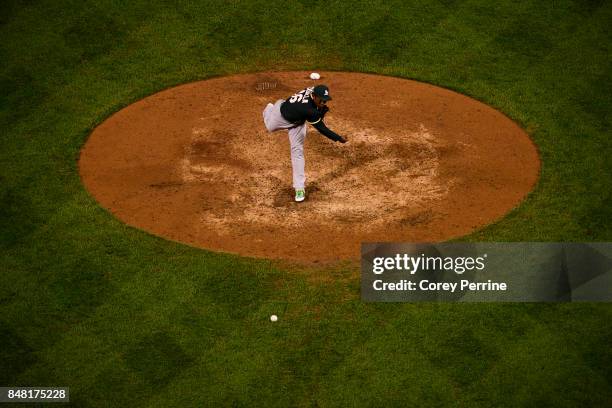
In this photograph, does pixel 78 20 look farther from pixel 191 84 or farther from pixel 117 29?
pixel 191 84

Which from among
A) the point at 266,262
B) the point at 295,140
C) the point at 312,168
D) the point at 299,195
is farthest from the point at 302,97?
the point at 266,262

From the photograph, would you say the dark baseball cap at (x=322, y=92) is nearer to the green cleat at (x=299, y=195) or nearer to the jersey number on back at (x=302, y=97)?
the jersey number on back at (x=302, y=97)

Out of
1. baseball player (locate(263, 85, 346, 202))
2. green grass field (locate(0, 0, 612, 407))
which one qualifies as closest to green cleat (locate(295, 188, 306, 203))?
baseball player (locate(263, 85, 346, 202))

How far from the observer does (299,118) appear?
10656 mm

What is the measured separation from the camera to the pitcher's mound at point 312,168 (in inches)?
414

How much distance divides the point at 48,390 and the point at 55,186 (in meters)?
3.98

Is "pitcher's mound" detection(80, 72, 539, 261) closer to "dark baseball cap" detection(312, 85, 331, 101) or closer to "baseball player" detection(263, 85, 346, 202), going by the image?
"baseball player" detection(263, 85, 346, 202)

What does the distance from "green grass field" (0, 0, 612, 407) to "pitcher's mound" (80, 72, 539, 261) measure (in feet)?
1.05

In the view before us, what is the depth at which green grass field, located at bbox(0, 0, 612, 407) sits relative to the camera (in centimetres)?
827

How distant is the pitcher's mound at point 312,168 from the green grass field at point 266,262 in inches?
12.6

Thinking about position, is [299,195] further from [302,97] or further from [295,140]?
[302,97]

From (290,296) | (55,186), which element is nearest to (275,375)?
(290,296)

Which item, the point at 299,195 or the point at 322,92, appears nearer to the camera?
the point at 322,92

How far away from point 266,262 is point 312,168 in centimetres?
231
